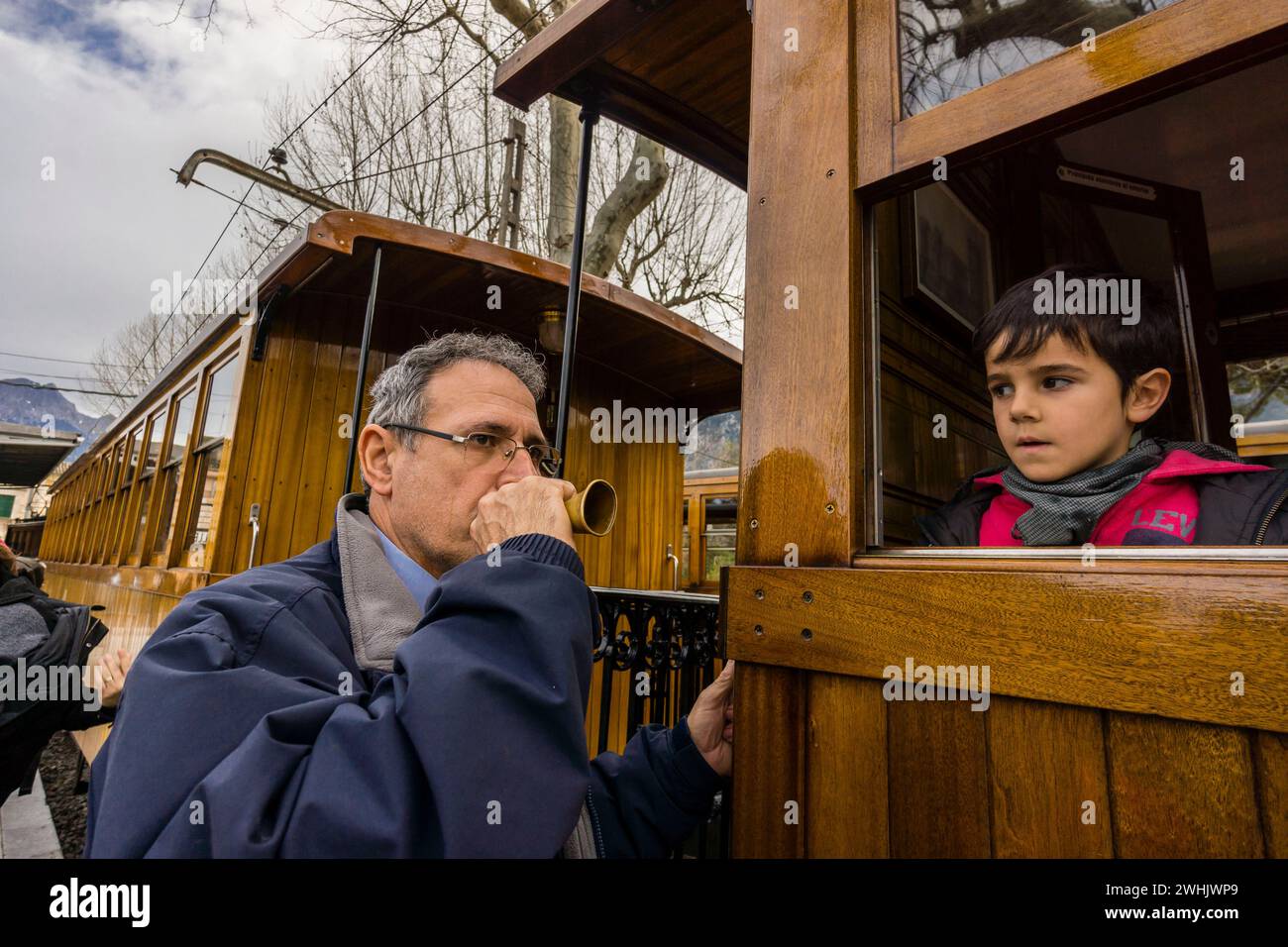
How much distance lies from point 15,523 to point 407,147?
23.8m

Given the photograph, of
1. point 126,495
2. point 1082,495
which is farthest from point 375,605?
point 126,495

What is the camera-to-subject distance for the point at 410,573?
1.50 m

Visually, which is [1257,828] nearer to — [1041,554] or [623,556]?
[1041,554]

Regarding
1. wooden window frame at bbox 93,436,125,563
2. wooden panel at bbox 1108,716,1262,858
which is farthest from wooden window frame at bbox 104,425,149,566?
wooden panel at bbox 1108,716,1262,858

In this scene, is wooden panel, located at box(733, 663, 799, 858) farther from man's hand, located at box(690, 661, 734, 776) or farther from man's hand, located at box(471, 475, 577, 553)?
man's hand, located at box(471, 475, 577, 553)

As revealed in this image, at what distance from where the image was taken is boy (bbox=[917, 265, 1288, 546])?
47.7 inches

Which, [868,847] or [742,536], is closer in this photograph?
[868,847]

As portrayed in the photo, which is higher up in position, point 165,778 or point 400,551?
point 400,551

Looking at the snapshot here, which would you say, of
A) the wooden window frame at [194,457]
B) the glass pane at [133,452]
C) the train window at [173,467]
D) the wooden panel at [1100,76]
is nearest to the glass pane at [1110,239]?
the wooden panel at [1100,76]

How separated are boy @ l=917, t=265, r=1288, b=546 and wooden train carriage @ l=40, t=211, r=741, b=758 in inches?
103

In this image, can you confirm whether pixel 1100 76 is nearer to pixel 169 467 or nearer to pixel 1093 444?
pixel 1093 444

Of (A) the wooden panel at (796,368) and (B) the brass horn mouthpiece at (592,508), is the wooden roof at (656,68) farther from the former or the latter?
(B) the brass horn mouthpiece at (592,508)
